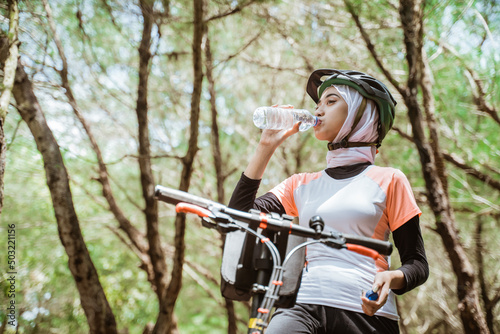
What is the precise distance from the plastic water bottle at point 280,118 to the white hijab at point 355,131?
0.16 meters

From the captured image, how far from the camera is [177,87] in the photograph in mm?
7660

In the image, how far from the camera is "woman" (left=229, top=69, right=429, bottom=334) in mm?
1723

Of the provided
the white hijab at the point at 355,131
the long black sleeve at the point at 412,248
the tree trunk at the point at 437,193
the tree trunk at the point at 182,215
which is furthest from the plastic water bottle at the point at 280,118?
the tree trunk at the point at 437,193

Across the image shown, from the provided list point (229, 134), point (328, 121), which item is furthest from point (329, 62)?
point (328, 121)

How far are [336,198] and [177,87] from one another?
6.15 metres

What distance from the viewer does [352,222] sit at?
1855 mm

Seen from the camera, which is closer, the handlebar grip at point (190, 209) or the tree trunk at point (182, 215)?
the handlebar grip at point (190, 209)

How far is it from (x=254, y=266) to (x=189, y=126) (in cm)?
532

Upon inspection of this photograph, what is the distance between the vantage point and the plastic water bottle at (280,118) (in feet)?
6.88

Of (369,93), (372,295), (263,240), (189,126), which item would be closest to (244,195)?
(263,240)

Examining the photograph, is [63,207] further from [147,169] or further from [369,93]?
[369,93]

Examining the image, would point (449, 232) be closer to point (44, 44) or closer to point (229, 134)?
point (44, 44)

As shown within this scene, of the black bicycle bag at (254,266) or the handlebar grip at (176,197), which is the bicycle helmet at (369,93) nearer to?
the black bicycle bag at (254,266)

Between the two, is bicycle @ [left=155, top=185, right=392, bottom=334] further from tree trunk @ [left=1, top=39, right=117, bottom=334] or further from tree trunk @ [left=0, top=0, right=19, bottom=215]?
tree trunk @ [left=1, top=39, right=117, bottom=334]
